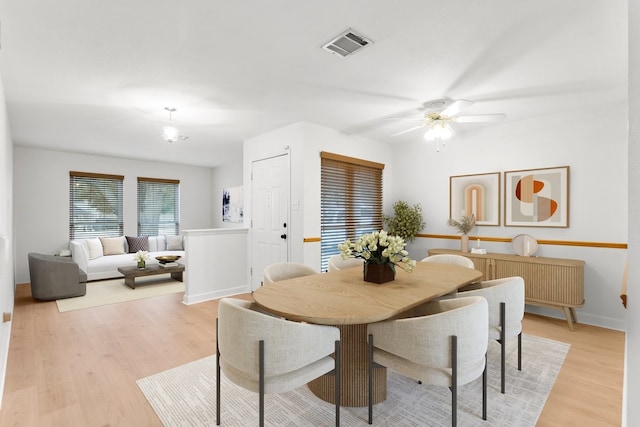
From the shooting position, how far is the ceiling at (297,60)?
190cm

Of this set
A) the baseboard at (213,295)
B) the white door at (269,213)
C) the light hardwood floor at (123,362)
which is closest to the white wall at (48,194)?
the light hardwood floor at (123,362)

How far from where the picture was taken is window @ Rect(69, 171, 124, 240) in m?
6.18

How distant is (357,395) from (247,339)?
97cm

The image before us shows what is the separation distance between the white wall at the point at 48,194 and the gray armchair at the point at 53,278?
1561 mm

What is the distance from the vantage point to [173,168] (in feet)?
24.6

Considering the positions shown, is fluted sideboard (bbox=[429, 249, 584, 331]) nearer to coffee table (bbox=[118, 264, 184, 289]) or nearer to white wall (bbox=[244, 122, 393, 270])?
white wall (bbox=[244, 122, 393, 270])

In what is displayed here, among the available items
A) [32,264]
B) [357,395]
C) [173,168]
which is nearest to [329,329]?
[357,395]

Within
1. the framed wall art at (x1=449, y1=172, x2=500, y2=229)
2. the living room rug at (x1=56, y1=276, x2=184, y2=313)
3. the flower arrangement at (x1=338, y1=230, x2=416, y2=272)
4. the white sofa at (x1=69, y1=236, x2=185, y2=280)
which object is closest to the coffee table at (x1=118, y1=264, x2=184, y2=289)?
the living room rug at (x1=56, y1=276, x2=184, y2=313)

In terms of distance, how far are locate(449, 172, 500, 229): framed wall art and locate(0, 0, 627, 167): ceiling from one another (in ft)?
2.87

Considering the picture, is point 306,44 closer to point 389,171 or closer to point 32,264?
point 389,171

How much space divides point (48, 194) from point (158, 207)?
1.98 meters

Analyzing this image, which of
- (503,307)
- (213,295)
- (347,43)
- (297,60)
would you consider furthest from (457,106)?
(213,295)

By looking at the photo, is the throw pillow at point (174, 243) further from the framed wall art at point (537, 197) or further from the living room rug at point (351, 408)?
the framed wall art at point (537, 197)

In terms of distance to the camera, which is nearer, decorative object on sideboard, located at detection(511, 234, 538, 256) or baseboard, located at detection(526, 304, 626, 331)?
baseboard, located at detection(526, 304, 626, 331)
